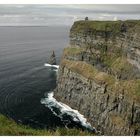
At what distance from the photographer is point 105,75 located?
90312 mm

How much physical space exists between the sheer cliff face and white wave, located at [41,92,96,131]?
1496mm

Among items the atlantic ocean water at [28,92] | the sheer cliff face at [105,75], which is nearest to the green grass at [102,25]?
the sheer cliff face at [105,75]

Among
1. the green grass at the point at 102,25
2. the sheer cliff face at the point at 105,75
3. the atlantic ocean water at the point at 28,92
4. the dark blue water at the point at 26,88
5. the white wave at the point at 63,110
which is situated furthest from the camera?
the green grass at the point at 102,25

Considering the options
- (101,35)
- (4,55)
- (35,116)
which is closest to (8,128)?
(35,116)

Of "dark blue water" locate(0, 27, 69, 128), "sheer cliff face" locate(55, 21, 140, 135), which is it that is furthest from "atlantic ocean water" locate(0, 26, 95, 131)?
"sheer cliff face" locate(55, 21, 140, 135)

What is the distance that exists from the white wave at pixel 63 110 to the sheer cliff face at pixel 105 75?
1496 mm

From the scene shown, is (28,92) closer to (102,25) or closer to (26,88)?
(26,88)

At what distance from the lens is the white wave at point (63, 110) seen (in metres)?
85.7

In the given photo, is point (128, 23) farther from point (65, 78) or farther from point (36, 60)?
point (36, 60)

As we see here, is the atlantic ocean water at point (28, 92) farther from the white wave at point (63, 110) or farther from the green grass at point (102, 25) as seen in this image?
the green grass at point (102, 25)

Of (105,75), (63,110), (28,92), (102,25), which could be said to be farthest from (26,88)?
(102,25)

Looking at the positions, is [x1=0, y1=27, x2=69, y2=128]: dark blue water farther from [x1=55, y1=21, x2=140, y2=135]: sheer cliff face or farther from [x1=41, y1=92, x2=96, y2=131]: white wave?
[x1=55, y1=21, x2=140, y2=135]: sheer cliff face

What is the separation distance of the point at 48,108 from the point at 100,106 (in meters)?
17.6

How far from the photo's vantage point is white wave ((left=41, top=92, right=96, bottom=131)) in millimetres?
85688
